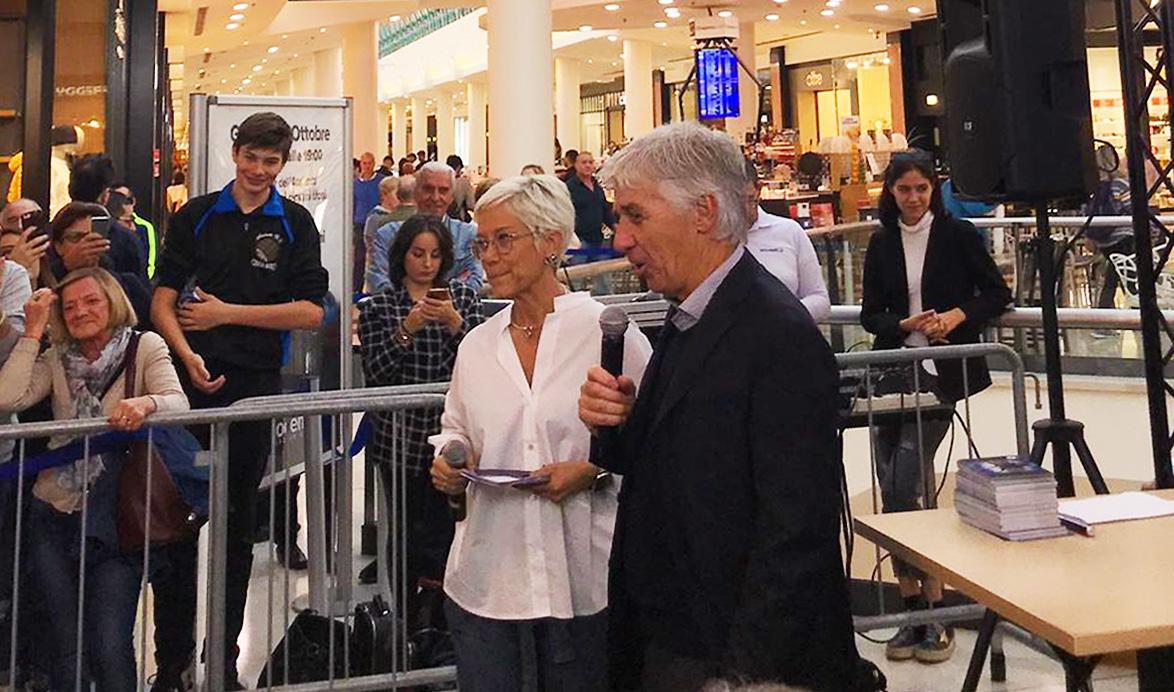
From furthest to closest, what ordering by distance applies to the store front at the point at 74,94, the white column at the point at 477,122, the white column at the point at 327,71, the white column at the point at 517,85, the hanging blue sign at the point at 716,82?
the white column at the point at 477,122
the white column at the point at 327,71
the hanging blue sign at the point at 716,82
the white column at the point at 517,85
the store front at the point at 74,94

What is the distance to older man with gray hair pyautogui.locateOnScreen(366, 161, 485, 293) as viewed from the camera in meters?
5.45

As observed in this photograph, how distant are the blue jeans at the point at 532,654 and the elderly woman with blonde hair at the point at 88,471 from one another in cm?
140

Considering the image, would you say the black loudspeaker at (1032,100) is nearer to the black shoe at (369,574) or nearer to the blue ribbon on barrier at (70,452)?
the blue ribbon on barrier at (70,452)

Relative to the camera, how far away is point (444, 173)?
613 centimetres

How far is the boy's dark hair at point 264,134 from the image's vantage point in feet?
12.5

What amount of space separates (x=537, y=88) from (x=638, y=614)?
29.9ft

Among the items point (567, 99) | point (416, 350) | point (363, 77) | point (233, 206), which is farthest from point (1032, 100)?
point (567, 99)

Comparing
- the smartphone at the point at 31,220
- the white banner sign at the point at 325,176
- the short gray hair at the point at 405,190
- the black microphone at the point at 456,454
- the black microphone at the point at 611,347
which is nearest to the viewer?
the black microphone at the point at 611,347

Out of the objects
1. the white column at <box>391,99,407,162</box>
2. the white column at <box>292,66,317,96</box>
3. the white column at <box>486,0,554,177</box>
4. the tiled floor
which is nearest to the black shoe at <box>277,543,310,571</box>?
the tiled floor

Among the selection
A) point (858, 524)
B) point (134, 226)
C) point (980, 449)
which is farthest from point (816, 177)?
point (858, 524)

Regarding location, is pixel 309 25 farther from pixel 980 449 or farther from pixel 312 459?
pixel 312 459

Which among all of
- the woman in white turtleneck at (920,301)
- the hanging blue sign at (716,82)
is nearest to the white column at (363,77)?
the hanging blue sign at (716,82)

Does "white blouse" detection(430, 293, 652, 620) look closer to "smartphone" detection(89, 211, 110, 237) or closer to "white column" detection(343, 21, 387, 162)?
"smartphone" detection(89, 211, 110, 237)

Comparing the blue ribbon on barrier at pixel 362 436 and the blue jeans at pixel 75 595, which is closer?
the blue jeans at pixel 75 595
